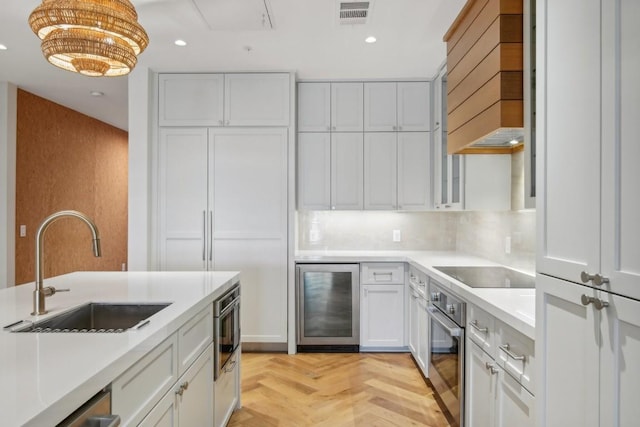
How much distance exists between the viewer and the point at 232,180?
11.5ft

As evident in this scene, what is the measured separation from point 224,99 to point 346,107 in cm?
117

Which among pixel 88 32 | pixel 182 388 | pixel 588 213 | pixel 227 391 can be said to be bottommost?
pixel 227 391

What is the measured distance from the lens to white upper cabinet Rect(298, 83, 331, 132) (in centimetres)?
371

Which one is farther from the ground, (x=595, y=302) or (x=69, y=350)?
(x=595, y=302)

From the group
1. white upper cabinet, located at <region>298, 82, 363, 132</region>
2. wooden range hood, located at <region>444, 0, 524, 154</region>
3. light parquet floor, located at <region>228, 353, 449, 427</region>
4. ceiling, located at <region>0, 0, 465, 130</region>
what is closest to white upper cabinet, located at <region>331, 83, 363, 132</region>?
white upper cabinet, located at <region>298, 82, 363, 132</region>

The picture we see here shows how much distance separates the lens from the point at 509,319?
4.92 ft

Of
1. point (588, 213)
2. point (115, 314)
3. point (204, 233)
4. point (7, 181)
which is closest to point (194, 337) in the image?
point (115, 314)

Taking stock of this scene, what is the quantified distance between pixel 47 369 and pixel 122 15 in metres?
1.63

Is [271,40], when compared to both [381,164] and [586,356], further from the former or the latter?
[586,356]

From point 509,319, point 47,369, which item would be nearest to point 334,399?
point 509,319

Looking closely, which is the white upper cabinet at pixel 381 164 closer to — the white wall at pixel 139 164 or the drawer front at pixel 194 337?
the white wall at pixel 139 164

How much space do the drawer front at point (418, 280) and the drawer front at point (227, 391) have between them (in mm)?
1457

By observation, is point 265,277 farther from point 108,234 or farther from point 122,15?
point 108,234

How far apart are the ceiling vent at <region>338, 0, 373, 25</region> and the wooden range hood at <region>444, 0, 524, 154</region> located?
596mm
